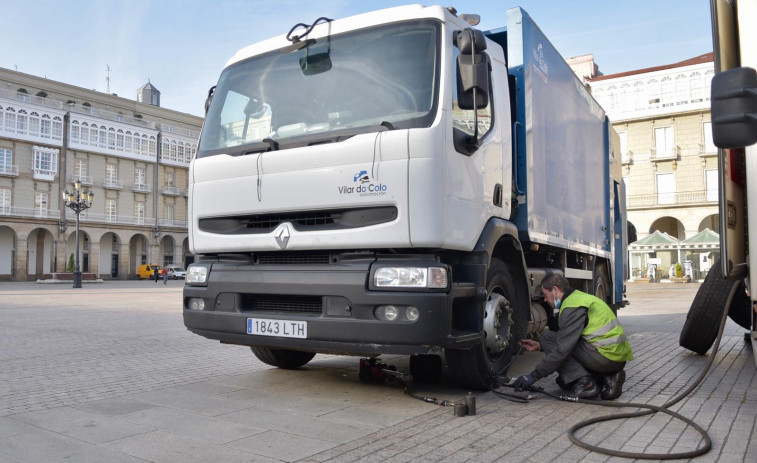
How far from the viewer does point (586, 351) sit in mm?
4996

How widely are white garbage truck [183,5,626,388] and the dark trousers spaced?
370mm

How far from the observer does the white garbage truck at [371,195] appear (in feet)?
14.0

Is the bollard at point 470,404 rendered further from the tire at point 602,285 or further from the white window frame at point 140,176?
the white window frame at point 140,176

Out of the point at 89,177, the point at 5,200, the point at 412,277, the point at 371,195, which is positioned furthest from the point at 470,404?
the point at 89,177

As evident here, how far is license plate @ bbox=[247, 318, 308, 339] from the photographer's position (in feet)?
14.9

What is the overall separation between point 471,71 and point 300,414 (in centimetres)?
280

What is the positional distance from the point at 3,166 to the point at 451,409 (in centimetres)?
5375

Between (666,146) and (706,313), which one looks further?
(666,146)

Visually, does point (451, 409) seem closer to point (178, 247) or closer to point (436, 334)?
point (436, 334)

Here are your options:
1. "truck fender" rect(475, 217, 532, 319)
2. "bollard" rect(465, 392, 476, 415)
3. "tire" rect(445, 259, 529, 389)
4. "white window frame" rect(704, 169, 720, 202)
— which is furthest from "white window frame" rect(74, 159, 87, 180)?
"bollard" rect(465, 392, 476, 415)

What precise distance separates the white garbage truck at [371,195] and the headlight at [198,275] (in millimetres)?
23

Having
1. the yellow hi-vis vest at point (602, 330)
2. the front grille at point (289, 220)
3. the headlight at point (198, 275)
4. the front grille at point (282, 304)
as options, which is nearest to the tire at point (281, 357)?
the headlight at point (198, 275)

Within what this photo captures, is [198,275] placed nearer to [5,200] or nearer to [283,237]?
[283,237]

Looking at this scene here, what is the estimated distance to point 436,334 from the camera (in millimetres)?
4188
